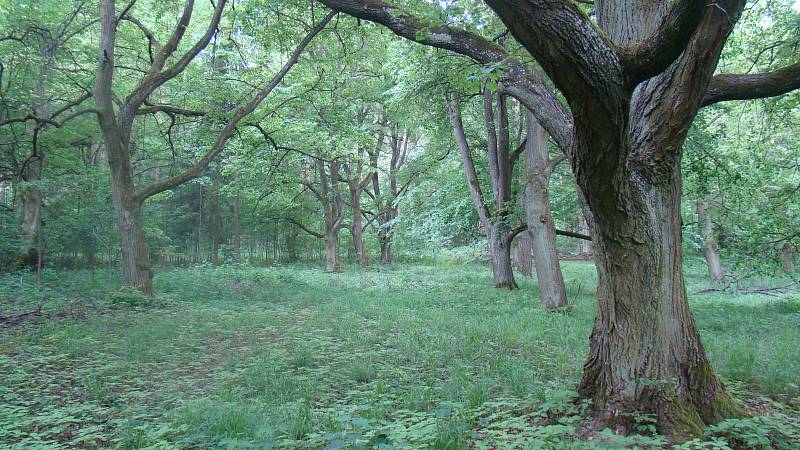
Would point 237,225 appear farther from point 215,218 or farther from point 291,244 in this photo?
point 291,244

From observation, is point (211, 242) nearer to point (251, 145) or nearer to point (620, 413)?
point (251, 145)

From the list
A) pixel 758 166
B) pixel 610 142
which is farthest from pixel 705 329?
pixel 610 142

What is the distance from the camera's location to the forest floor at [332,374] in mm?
3508

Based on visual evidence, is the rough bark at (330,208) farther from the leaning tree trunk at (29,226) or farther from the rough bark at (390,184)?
the leaning tree trunk at (29,226)

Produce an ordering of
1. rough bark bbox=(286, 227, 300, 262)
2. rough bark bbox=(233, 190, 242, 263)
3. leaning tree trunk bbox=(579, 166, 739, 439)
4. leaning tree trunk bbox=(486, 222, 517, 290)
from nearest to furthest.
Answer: leaning tree trunk bbox=(579, 166, 739, 439), leaning tree trunk bbox=(486, 222, 517, 290), rough bark bbox=(233, 190, 242, 263), rough bark bbox=(286, 227, 300, 262)

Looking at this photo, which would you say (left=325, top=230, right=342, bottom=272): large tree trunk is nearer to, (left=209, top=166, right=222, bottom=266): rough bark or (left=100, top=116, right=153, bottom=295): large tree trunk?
(left=209, top=166, right=222, bottom=266): rough bark

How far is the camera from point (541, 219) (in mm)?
10352

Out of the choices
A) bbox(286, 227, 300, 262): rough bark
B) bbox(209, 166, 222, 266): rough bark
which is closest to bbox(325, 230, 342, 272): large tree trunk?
bbox(209, 166, 222, 266): rough bark

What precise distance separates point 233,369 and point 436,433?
3338 millimetres

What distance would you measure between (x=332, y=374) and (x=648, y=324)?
329 cm

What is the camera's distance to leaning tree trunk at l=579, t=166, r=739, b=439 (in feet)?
11.8

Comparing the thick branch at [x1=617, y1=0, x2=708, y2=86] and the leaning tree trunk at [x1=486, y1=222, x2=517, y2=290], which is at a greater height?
the thick branch at [x1=617, y1=0, x2=708, y2=86]

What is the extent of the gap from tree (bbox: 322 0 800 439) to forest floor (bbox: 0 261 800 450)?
0.91ft

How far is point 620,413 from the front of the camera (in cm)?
364
